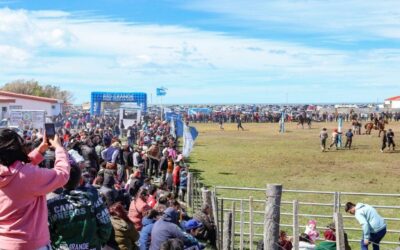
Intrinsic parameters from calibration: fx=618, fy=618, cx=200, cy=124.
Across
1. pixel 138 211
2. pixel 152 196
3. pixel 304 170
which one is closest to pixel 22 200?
pixel 138 211

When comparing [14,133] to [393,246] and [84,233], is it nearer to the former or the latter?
[84,233]

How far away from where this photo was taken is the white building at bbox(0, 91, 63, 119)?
54791mm

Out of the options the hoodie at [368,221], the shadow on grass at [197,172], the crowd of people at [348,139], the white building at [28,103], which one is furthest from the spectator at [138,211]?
the white building at [28,103]

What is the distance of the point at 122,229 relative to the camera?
7.25m

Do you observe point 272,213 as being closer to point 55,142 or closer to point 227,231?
point 227,231

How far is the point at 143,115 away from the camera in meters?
50.5

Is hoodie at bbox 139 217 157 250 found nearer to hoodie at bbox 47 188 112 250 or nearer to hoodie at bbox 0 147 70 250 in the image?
hoodie at bbox 47 188 112 250

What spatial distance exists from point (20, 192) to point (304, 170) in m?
25.2

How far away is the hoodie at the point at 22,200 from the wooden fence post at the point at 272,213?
4507 millimetres

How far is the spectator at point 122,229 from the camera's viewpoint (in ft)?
23.7

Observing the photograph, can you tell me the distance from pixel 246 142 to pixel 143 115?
9052 mm

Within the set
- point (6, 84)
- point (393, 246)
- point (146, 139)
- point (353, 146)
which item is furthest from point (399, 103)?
point (393, 246)

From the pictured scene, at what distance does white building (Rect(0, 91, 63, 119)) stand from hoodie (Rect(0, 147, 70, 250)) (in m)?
51.7

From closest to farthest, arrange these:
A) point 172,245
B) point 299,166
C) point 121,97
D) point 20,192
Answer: point 20,192 < point 172,245 < point 299,166 < point 121,97
